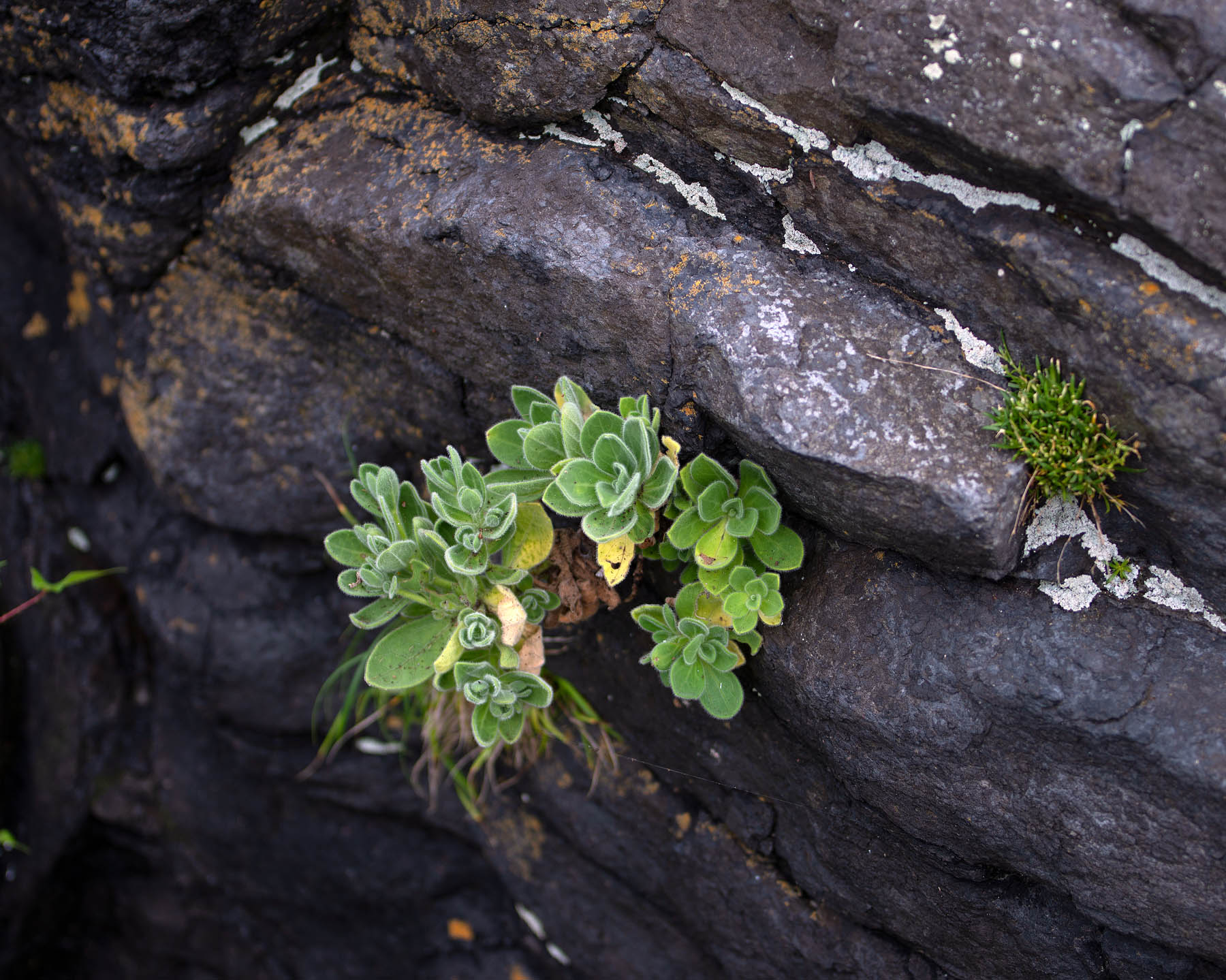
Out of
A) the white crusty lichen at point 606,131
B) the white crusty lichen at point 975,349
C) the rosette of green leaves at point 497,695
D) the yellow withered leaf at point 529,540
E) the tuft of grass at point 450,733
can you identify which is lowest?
the tuft of grass at point 450,733

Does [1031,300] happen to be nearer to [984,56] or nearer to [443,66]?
[984,56]

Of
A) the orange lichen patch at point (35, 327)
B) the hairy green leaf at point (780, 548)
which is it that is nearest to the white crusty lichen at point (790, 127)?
the hairy green leaf at point (780, 548)

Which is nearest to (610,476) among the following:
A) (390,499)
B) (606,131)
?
(390,499)

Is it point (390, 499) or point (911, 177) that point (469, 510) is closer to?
point (390, 499)

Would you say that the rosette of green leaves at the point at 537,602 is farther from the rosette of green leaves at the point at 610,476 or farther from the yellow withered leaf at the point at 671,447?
the yellow withered leaf at the point at 671,447

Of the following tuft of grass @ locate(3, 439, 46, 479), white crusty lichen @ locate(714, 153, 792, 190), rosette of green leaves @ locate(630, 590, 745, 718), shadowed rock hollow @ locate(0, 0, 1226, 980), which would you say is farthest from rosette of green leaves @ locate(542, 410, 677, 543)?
tuft of grass @ locate(3, 439, 46, 479)

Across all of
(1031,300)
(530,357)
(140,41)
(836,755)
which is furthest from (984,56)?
(140,41)
